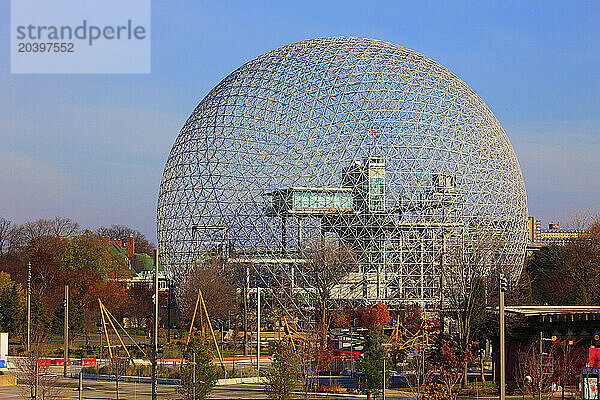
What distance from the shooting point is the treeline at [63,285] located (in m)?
50.6

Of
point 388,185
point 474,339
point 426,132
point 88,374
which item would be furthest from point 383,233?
point 88,374

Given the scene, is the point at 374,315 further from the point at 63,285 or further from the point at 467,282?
the point at 63,285

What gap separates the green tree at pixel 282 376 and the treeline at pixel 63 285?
2211 cm

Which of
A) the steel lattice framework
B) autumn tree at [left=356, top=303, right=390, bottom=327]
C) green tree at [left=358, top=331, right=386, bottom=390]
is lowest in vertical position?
green tree at [left=358, top=331, right=386, bottom=390]

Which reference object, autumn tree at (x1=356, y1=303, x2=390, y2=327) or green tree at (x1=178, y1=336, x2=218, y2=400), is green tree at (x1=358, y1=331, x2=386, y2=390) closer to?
green tree at (x1=178, y1=336, x2=218, y2=400)

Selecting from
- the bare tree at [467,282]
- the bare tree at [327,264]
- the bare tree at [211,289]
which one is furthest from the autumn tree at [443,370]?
the bare tree at [211,289]

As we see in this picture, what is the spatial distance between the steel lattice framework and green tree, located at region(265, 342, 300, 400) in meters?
24.7

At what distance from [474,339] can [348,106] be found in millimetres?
20879

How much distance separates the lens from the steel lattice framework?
53750 millimetres

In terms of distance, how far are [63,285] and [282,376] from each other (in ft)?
136

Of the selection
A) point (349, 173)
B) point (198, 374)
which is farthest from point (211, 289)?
point (198, 374)

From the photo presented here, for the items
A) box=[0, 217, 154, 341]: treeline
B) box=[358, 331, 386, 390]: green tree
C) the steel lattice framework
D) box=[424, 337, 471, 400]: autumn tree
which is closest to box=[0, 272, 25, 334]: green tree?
box=[0, 217, 154, 341]: treeline

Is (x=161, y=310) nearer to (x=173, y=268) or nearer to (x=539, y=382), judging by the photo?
(x=173, y=268)

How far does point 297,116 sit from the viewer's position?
5531cm
